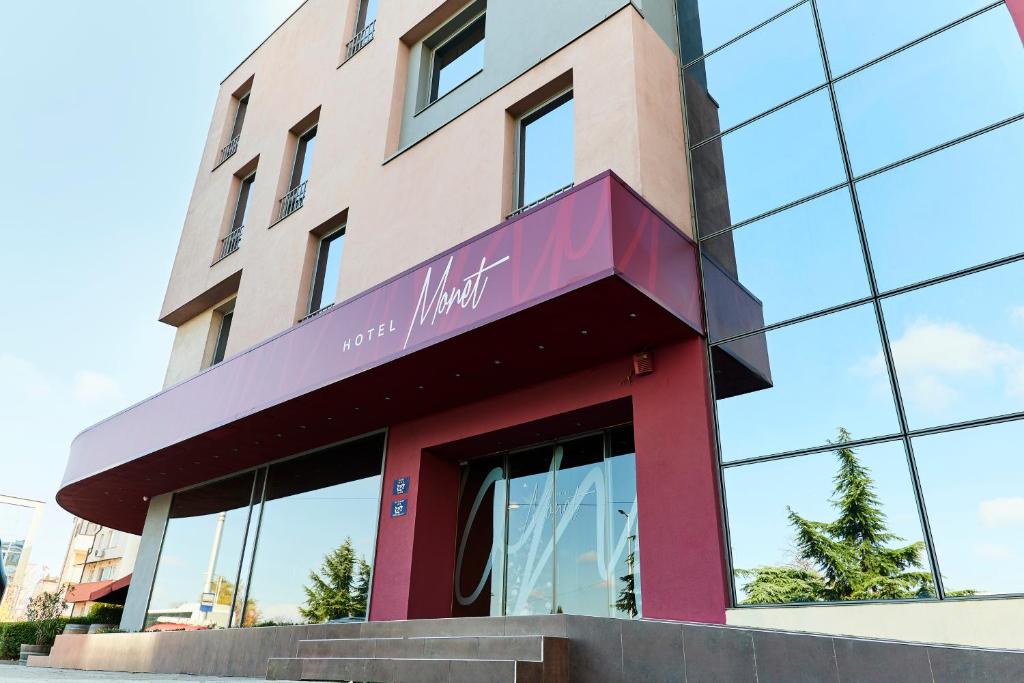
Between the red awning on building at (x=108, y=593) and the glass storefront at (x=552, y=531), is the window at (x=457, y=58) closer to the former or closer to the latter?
the glass storefront at (x=552, y=531)

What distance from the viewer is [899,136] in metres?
7.95

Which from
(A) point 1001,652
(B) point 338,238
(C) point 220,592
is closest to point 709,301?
(A) point 1001,652

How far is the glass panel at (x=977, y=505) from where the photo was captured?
5.96m

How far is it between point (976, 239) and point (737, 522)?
3.62 metres

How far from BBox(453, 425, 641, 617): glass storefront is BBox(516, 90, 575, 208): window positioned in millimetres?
3584

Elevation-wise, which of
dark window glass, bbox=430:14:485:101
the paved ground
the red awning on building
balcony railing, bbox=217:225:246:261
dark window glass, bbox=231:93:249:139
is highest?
dark window glass, bbox=231:93:249:139

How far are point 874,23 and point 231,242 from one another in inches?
553

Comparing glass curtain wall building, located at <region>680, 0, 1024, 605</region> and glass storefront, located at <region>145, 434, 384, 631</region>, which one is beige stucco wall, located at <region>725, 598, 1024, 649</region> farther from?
glass storefront, located at <region>145, 434, 384, 631</region>

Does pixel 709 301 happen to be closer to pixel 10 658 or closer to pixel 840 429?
pixel 840 429

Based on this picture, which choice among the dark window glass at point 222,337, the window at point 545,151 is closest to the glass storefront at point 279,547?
the dark window glass at point 222,337

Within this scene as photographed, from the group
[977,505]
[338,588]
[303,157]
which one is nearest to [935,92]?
[977,505]

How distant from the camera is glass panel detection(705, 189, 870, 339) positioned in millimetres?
7887

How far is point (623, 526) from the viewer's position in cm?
916

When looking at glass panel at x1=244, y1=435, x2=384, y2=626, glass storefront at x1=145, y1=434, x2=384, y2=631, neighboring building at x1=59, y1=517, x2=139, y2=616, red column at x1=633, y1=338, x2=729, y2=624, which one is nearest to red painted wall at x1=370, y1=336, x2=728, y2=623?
red column at x1=633, y1=338, x2=729, y2=624
